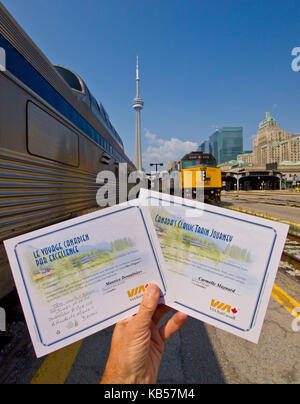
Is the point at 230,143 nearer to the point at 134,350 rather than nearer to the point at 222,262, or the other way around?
the point at 222,262

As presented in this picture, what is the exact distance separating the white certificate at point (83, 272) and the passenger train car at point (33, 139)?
1.30 meters

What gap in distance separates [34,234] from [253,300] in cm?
127

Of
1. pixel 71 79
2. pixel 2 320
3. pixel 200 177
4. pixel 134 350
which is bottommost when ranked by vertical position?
→ pixel 2 320

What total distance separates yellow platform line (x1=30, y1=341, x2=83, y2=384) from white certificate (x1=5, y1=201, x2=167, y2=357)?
91cm

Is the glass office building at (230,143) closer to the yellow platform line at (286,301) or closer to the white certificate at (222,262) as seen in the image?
the yellow platform line at (286,301)

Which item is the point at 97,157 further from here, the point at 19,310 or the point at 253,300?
the point at 253,300

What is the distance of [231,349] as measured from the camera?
2012mm

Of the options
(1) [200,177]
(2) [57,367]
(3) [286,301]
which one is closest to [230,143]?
(1) [200,177]

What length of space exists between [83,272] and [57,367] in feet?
4.31

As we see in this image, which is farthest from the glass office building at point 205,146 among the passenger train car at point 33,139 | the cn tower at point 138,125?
the passenger train car at point 33,139

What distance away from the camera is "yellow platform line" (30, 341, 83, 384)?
171 cm

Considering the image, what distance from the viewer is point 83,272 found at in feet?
3.91

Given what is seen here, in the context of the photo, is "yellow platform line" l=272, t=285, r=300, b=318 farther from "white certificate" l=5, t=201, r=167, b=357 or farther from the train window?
the train window
